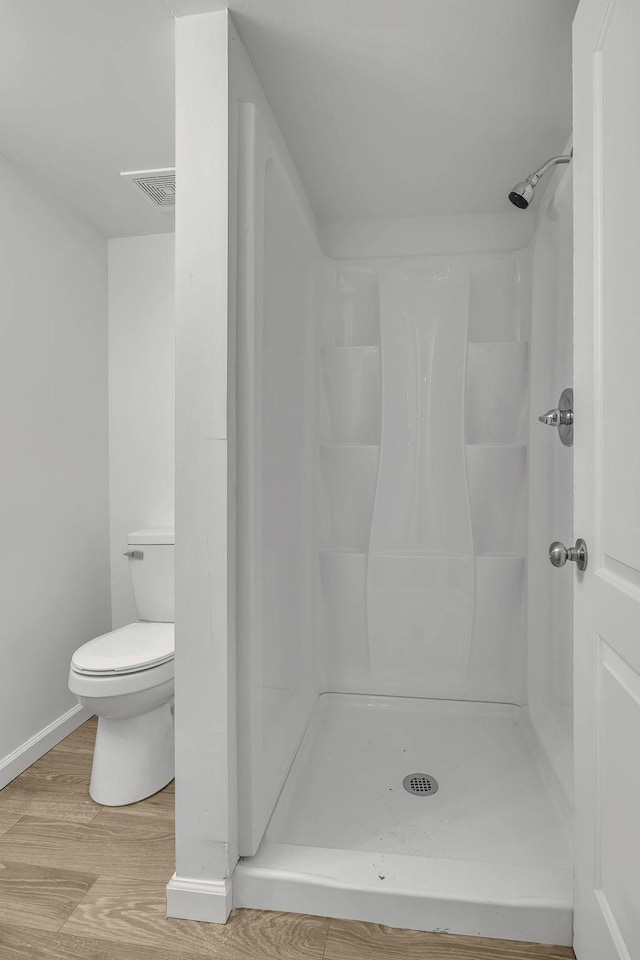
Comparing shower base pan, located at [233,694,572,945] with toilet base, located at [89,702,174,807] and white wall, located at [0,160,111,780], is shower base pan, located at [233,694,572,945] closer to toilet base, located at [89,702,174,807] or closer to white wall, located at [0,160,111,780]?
toilet base, located at [89,702,174,807]

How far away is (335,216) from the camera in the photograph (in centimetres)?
249

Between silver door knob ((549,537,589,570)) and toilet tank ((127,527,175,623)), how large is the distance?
1.61m

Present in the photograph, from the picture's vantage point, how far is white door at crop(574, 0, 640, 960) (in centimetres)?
96

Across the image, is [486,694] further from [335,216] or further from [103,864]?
[335,216]

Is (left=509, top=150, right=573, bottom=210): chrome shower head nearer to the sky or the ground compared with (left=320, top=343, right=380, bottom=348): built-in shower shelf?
nearer to the sky

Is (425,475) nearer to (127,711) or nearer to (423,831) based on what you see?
(423,831)

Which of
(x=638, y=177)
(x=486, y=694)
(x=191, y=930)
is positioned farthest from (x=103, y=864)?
(x=638, y=177)

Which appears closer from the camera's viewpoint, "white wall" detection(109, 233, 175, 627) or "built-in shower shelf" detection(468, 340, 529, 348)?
"built-in shower shelf" detection(468, 340, 529, 348)

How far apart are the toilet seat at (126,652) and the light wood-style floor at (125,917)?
0.46 metres

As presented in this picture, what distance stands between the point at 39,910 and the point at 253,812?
1.90ft

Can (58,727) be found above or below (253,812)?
below

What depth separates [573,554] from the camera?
1235 millimetres

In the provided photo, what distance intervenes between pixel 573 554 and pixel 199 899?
1195 millimetres

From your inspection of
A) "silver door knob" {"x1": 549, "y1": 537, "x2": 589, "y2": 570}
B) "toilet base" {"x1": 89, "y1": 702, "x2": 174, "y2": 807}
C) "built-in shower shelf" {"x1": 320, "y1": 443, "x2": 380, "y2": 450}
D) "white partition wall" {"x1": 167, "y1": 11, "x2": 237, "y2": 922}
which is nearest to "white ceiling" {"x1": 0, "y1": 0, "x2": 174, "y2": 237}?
"white partition wall" {"x1": 167, "y1": 11, "x2": 237, "y2": 922}
